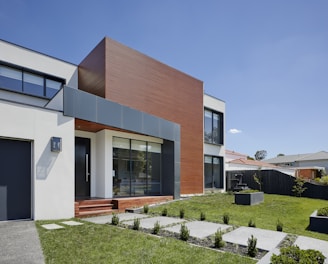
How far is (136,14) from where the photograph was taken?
12609 mm

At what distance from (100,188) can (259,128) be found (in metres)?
23.2

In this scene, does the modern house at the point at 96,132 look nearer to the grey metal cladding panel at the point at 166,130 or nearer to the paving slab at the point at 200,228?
the grey metal cladding panel at the point at 166,130

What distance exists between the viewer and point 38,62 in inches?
552

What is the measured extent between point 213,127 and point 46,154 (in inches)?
578

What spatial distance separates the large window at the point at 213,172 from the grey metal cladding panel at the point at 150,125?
7.35m

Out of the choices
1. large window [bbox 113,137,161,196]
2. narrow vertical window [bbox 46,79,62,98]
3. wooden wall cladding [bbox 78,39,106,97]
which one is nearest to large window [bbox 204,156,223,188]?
large window [bbox 113,137,161,196]

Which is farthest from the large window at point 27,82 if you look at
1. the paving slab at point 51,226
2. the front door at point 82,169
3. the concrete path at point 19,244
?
the paving slab at point 51,226

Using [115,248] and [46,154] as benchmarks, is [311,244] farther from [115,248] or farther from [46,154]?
[46,154]

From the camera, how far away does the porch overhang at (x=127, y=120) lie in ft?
31.7

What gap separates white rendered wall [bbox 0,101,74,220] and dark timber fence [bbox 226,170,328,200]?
1480 centimetres

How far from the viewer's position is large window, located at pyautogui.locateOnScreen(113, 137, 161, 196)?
12.5 metres

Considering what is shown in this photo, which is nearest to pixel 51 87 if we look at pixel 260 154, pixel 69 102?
pixel 69 102

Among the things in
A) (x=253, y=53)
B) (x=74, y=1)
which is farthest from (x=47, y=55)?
(x=253, y=53)

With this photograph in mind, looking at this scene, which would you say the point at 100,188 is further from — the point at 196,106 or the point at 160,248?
the point at 196,106
